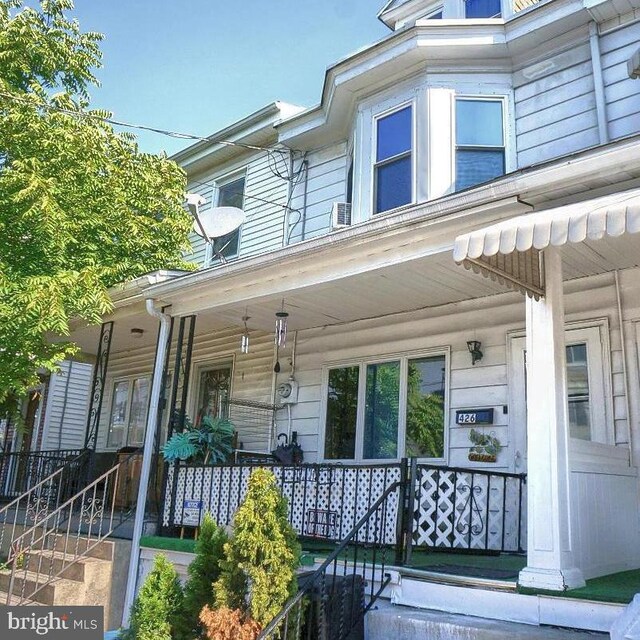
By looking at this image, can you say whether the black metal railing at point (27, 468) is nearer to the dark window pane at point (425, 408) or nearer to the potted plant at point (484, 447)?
the dark window pane at point (425, 408)

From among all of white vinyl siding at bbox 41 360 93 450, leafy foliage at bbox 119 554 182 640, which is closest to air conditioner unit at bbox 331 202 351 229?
leafy foliage at bbox 119 554 182 640

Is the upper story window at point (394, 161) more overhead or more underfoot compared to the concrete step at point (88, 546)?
more overhead

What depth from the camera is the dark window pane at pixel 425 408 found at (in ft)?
25.2

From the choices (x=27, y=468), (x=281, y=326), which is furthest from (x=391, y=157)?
(x=27, y=468)

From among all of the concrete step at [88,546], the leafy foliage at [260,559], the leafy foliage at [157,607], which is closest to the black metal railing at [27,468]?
the concrete step at [88,546]

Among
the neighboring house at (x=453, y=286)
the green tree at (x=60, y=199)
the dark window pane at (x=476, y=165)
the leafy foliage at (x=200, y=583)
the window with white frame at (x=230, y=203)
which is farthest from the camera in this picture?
the window with white frame at (x=230, y=203)

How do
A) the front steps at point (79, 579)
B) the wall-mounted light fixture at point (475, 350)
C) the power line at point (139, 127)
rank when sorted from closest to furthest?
the front steps at point (79, 579) < the wall-mounted light fixture at point (475, 350) < the power line at point (139, 127)

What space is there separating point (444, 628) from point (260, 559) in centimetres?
128

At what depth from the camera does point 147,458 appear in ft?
26.3

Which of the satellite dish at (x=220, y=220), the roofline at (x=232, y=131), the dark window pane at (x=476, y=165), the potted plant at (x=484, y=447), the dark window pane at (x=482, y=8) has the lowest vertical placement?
the potted plant at (x=484, y=447)

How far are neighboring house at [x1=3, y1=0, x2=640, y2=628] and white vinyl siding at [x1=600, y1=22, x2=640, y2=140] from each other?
2cm

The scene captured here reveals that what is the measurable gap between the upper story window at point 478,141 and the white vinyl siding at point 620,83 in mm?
1292

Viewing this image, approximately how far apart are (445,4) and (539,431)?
7.88 meters

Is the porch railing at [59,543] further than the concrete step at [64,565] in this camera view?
No
